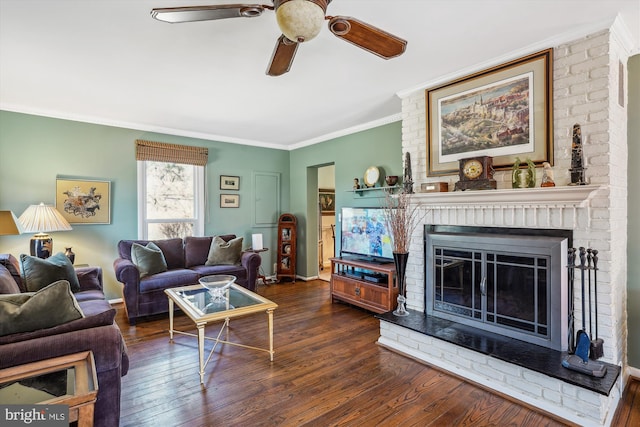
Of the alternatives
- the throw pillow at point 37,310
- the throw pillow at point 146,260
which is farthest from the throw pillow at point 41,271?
the throw pillow at point 37,310

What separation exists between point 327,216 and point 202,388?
4917 millimetres

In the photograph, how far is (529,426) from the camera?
1.94m

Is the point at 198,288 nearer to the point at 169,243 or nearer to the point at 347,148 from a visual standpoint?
the point at 169,243

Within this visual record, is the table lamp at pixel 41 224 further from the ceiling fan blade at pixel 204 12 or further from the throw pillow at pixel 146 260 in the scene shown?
the ceiling fan blade at pixel 204 12

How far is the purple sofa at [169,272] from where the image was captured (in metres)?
3.64

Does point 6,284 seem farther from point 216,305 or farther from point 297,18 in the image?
point 297,18

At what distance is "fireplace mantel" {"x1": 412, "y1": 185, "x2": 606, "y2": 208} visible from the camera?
6.94ft

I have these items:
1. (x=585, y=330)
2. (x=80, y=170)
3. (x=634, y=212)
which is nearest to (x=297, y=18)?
(x=585, y=330)

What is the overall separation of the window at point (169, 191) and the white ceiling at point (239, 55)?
734 millimetres

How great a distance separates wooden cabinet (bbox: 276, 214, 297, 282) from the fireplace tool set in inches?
162

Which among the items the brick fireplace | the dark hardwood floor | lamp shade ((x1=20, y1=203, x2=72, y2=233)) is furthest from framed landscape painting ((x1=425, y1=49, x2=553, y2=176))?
lamp shade ((x1=20, y1=203, x2=72, y2=233))

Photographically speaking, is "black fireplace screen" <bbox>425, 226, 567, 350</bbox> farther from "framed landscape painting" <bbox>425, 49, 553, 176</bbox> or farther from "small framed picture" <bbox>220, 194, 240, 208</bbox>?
"small framed picture" <bbox>220, 194, 240, 208</bbox>

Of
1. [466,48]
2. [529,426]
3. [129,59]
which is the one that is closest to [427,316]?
[529,426]

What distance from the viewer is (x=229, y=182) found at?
5.44 m
